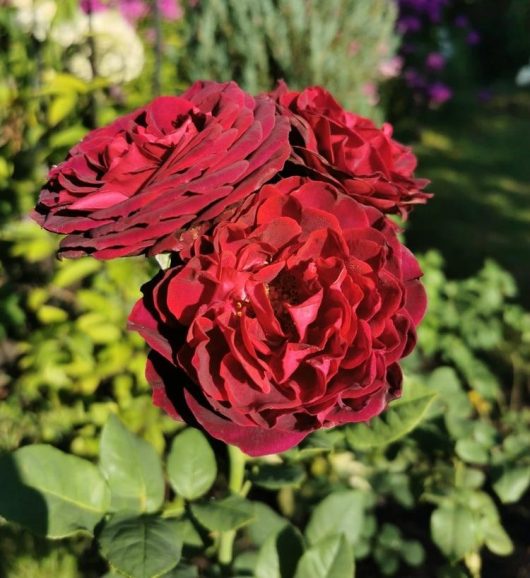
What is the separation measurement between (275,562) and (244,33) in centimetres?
217

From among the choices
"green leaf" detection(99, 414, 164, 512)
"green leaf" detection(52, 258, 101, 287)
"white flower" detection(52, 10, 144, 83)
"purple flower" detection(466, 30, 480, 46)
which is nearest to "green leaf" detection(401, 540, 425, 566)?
"green leaf" detection(99, 414, 164, 512)

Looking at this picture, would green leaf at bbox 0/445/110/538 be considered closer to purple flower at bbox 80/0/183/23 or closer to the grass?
purple flower at bbox 80/0/183/23

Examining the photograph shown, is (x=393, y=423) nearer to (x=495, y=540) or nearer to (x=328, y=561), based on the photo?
(x=328, y=561)

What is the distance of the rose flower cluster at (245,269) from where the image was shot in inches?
23.9

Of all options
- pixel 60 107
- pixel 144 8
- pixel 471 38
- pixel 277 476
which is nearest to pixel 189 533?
pixel 277 476

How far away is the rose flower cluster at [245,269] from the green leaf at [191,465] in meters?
0.32

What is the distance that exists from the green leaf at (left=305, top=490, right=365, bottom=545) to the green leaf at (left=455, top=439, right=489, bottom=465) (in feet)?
0.68

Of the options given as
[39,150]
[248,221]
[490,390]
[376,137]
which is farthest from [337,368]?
[490,390]

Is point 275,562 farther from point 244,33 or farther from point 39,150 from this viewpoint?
point 244,33

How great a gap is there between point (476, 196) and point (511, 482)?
375 centimetres

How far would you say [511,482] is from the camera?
110cm

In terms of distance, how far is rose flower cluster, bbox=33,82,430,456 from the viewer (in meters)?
0.61

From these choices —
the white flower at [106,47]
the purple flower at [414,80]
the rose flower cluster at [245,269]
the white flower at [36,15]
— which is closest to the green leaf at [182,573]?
the rose flower cluster at [245,269]

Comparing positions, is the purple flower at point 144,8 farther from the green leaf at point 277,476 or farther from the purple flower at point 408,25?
the purple flower at point 408,25
